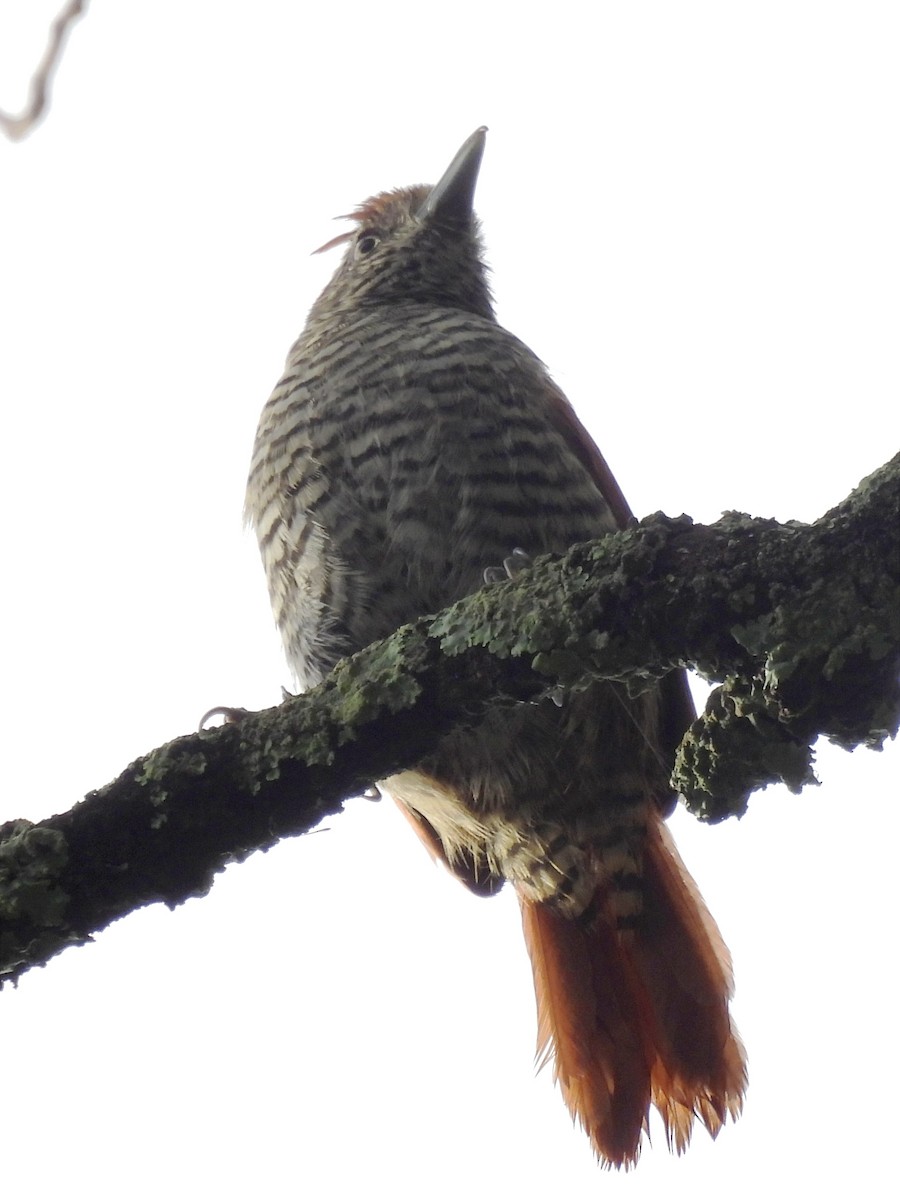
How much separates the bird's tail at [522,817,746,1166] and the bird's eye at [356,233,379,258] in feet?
8.27

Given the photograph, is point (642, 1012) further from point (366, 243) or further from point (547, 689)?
point (366, 243)

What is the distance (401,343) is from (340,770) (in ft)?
6.43

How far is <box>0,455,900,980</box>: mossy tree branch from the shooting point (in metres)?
1.95

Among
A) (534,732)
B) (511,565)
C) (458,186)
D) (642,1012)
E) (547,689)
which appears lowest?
(642,1012)

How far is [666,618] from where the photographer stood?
82.9 inches

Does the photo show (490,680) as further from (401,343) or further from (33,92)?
(401,343)

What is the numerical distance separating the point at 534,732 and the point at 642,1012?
0.83 m

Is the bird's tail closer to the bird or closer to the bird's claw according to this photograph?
the bird

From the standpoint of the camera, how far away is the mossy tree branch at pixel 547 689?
76.6 inches

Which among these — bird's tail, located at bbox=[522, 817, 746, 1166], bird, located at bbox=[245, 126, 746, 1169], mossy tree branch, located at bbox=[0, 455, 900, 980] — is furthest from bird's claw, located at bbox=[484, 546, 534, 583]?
bird's tail, located at bbox=[522, 817, 746, 1166]

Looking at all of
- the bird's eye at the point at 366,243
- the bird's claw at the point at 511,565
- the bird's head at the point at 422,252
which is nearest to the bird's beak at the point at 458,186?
the bird's head at the point at 422,252

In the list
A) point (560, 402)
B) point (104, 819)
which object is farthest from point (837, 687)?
point (560, 402)

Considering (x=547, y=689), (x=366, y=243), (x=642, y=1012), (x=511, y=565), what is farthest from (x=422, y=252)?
(x=547, y=689)

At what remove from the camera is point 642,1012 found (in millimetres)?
3473
